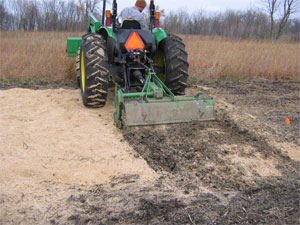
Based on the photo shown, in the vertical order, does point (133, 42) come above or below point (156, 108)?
above

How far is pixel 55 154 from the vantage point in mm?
3559

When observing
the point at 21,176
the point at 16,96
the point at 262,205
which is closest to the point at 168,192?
the point at 262,205

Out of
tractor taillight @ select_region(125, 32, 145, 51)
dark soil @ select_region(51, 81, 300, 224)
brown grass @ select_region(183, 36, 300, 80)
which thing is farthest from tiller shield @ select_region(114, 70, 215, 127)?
brown grass @ select_region(183, 36, 300, 80)

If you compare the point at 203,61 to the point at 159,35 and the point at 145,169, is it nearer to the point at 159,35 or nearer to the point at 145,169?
Answer: the point at 159,35

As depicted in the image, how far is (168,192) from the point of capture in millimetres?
2832

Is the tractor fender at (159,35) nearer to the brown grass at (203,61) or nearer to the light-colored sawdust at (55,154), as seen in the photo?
the light-colored sawdust at (55,154)

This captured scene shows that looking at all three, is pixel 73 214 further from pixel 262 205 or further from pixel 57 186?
pixel 262 205

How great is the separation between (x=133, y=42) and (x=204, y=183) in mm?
2774

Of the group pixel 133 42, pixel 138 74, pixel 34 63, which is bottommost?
pixel 34 63

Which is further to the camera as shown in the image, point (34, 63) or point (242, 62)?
point (242, 62)

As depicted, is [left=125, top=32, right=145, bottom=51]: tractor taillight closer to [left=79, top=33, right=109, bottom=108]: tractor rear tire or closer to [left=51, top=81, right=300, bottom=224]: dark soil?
[left=79, top=33, right=109, bottom=108]: tractor rear tire

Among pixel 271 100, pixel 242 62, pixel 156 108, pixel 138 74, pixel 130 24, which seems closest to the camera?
pixel 156 108

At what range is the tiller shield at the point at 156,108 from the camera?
422 centimetres

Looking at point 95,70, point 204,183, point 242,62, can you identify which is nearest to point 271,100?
point 242,62
